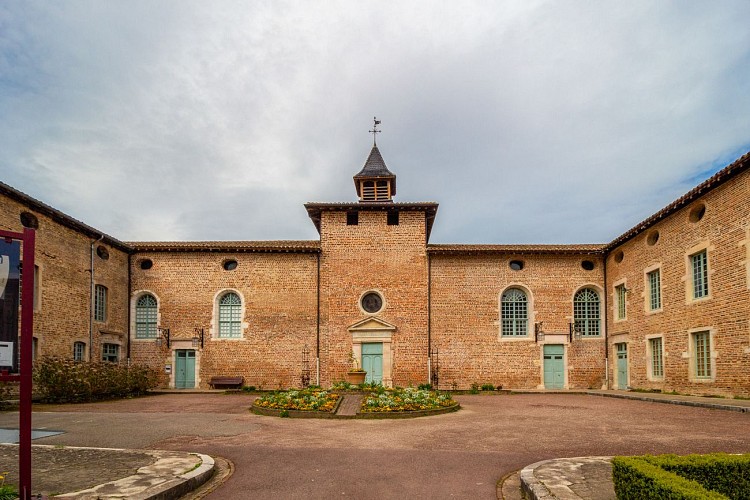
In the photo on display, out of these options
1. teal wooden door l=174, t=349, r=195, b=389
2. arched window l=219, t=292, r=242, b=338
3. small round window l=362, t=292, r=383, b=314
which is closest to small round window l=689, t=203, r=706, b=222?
small round window l=362, t=292, r=383, b=314

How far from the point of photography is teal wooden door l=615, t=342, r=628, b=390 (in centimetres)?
2284

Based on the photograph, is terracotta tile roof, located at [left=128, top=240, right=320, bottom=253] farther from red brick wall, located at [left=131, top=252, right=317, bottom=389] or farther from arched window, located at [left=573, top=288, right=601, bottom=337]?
arched window, located at [left=573, top=288, right=601, bottom=337]


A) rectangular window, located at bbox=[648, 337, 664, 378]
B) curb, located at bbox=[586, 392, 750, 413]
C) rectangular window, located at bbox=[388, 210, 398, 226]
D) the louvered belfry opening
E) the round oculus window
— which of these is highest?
the louvered belfry opening

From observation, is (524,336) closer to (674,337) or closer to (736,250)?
(674,337)

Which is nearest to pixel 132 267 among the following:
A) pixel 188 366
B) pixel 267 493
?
pixel 188 366

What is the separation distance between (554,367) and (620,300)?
156 inches

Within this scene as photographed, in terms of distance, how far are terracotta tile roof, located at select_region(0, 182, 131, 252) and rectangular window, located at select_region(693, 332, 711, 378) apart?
70.3 feet

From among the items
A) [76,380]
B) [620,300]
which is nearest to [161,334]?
[76,380]

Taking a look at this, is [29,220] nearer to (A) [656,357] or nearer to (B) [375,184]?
(B) [375,184]

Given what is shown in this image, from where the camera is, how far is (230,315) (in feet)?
81.1

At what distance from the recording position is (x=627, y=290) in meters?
22.7

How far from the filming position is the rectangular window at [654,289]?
20.4m

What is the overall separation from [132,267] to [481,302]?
605 inches

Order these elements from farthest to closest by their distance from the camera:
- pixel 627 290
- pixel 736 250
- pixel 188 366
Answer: pixel 188 366
pixel 627 290
pixel 736 250
